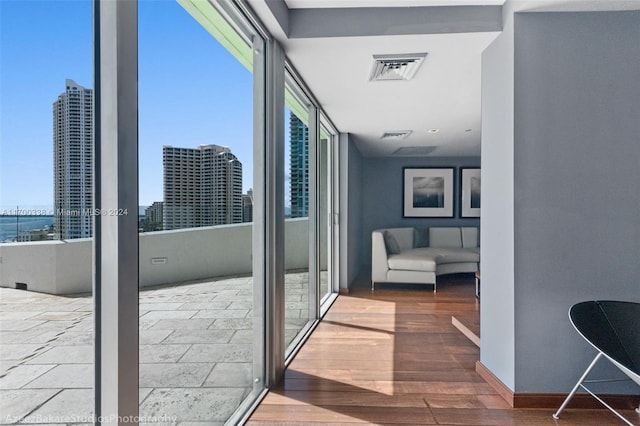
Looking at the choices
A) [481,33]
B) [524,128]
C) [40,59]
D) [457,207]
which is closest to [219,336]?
[40,59]

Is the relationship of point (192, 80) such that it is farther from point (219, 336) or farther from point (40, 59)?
point (219, 336)

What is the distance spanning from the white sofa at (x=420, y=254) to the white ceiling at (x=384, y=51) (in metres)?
2.03

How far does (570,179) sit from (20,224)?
2485mm

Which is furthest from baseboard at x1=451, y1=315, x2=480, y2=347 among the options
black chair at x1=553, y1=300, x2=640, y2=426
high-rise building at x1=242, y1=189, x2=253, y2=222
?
high-rise building at x1=242, y1=189, x2=253, y2=222

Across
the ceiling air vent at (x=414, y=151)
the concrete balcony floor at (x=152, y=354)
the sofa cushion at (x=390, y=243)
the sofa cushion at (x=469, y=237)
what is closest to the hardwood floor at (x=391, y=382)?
the concrete balcony floor at (x=152, y=354)

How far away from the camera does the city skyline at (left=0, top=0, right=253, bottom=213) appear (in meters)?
0.84

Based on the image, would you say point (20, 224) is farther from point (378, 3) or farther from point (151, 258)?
point (378, 3)

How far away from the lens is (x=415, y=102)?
3539 millimetres

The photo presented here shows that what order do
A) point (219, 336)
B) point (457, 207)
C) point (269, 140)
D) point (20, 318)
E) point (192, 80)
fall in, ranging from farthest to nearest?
point (457, 207)
point (269, 140)
point (219, 336)
point (192, 80)
point (20, 318)

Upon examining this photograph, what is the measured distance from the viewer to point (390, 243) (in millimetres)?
5629

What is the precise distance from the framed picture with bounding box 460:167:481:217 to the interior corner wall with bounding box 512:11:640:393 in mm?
4903

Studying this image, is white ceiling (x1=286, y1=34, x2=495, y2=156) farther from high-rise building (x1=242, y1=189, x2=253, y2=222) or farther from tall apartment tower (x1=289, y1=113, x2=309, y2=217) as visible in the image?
high-rise building (x1=242, y1=189, x2=253, y2=222)

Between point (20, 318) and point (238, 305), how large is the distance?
1.28 meters

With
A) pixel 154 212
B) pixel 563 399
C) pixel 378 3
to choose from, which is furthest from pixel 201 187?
pixel 563 399
